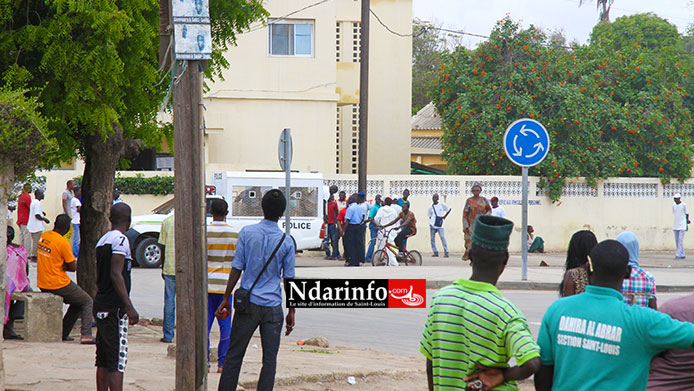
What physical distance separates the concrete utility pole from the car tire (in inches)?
493

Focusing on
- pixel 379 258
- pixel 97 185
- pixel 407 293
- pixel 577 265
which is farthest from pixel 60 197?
pixel 577 265

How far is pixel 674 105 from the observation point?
2895 cm

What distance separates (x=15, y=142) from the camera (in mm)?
6172

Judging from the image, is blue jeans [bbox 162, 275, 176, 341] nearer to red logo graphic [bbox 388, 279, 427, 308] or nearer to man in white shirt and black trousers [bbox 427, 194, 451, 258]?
red logo graphic [bbox 388, 279, 427, 308]

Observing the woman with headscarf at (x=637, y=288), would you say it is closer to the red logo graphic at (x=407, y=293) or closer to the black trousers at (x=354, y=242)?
the red logo graphic at (x=407, y=293)

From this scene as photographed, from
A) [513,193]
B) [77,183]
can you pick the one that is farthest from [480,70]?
[77,183]

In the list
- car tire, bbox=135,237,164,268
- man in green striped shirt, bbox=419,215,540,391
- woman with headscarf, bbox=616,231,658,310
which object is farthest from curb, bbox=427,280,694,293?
man in green striped shirt, bbox=419,215,540,391

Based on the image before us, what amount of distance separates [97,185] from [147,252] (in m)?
8.52

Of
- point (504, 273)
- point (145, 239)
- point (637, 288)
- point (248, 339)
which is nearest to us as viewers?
point (637, 288)

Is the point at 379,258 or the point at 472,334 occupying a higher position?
the point at 472,334

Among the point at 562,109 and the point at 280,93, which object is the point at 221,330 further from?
the point at 562,109

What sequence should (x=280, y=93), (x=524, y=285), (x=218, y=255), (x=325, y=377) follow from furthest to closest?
1. (x=280, y=93)
2. (x=524, y=285)
3. (x=218, y=255)
4. (x=325, y=377)

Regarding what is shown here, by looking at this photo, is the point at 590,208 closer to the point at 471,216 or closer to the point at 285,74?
the point at 471,216

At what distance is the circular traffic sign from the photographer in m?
14.3
